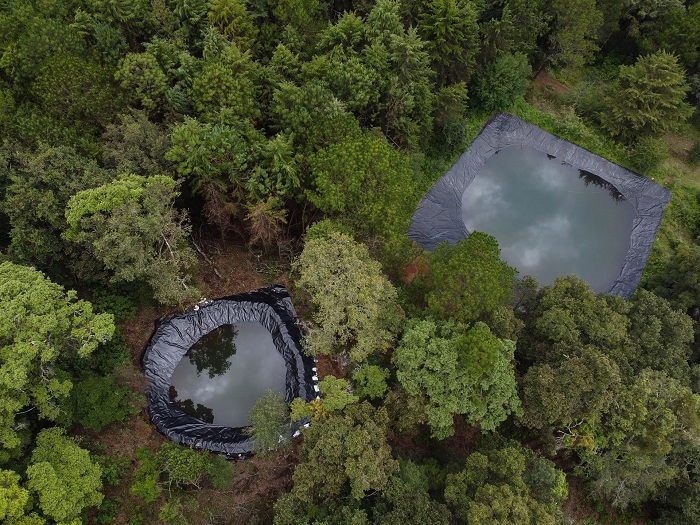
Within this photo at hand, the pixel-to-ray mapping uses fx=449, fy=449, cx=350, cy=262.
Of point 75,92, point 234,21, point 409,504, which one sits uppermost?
point 234,21

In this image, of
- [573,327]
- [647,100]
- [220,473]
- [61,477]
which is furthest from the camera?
[647,100]

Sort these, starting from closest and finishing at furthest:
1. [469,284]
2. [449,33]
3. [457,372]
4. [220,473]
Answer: [457,372] < [220,473] < [469,284] < [449,33]

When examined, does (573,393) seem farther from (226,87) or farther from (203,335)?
(226,87)

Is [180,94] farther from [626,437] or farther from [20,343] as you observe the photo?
[626,437]

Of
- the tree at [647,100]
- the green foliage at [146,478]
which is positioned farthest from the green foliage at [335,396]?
the tree at [647,100]

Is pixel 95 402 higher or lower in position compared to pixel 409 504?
higher

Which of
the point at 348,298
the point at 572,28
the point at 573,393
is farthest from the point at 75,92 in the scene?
the point at 572,28

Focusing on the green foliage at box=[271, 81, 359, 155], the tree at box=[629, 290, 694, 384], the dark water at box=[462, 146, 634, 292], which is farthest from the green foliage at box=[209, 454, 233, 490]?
the dark water at box=[462, 146, 634, 292]

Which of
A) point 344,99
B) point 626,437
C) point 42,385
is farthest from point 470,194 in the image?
point 42,385
